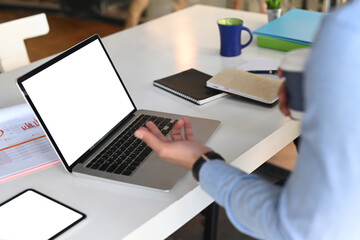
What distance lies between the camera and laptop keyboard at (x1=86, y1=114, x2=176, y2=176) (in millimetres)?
1009

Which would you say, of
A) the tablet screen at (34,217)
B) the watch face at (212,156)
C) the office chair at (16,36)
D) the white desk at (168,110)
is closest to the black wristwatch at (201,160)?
the watch face at (212,156)

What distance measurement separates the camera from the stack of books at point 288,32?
156cm

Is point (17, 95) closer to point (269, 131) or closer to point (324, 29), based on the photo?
point (269, 131)

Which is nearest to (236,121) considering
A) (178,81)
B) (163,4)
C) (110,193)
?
(178,81)

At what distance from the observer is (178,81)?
139 cm

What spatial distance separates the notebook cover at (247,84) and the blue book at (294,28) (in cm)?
30

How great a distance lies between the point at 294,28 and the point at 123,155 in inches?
34.9

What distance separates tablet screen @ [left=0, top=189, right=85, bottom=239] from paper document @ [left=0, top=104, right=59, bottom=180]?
0.11 m

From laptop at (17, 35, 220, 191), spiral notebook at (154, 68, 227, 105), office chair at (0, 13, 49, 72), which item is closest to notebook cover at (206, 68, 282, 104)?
spiral notebook at (154, 68, 227, 105)

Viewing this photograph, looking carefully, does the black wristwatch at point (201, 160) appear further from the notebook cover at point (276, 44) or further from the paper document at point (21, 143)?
the notebook cover at point (276, 44)

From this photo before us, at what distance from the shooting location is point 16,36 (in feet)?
5.97

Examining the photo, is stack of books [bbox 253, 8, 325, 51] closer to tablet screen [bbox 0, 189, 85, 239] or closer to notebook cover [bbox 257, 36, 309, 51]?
notebook cover [bbox 257, 36, 309, 51]

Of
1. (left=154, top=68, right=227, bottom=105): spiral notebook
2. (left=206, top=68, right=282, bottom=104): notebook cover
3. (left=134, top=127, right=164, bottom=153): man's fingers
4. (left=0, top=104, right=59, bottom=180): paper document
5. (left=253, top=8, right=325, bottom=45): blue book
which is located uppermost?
(left=134, top=127, right=164, bottom=153): man's fingers

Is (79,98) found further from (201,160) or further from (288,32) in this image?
(288,32)
